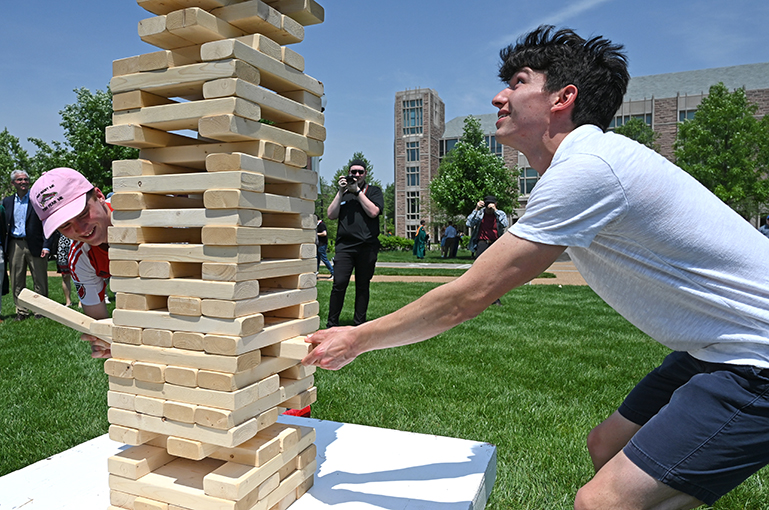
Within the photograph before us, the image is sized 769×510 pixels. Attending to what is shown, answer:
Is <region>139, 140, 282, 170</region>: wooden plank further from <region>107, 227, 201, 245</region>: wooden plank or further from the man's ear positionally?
the man's ear

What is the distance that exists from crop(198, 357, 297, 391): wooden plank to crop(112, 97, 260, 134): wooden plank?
92 centimetres

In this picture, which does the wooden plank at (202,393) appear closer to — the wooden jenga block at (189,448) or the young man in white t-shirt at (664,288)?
the wooden jenga block at (189,448)

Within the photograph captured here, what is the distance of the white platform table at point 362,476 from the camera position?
2.06 meters

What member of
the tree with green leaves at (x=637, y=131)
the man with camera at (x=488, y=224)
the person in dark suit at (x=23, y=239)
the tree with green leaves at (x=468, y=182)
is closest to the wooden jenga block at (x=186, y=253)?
the person in dark suit at (x=23, y=239)

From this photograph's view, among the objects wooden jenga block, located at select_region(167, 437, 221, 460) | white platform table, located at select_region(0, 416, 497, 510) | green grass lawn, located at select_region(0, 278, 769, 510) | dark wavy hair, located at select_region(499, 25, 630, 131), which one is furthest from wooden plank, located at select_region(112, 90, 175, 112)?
green grass lawn, located at select_region(0, 278, 769, 510)

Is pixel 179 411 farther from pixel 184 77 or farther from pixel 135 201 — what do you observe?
pixel 184 77

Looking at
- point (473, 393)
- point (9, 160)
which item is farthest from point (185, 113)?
point (9, 160)

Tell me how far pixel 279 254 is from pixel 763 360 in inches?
68.8

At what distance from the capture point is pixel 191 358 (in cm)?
189

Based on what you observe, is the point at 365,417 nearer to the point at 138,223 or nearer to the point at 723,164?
the point at 138,223

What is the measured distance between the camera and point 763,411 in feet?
4.70

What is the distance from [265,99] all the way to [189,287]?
76cm

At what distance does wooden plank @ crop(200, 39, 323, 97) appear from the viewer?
184 cm

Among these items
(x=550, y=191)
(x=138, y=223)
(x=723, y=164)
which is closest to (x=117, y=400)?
(x=138, y=223)
